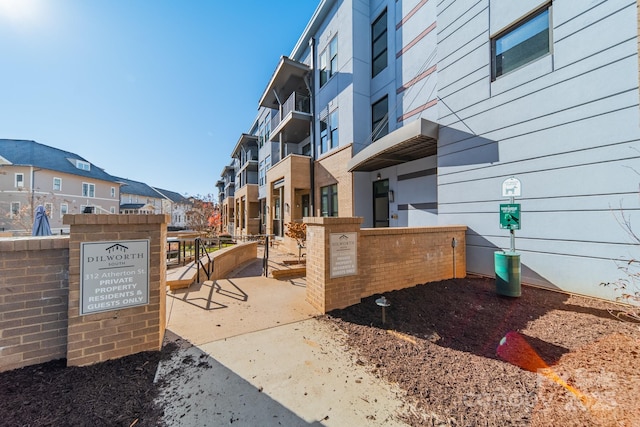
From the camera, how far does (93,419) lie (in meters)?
2.08

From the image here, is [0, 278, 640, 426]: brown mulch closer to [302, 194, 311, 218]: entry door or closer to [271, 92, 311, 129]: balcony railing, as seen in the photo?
[302, 194, 311, 218]: entry door

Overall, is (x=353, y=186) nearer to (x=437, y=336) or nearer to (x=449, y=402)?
(x=437, y=336)

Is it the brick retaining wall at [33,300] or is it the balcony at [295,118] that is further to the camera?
the balcony at [295,118]

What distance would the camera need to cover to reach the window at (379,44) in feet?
37.3

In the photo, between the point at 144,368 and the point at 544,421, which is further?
the point at 144,368

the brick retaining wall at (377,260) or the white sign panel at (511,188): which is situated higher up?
the white sign panel at (511,188)

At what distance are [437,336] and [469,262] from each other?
4.26m

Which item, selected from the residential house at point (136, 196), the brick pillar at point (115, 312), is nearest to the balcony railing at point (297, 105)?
the brick pillar at point (115, 312)

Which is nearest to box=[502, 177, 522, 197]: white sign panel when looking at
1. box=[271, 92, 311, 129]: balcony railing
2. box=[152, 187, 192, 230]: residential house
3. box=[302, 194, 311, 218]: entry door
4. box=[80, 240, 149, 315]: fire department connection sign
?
box=[80, 240, 149, 315]: fire department connection sign

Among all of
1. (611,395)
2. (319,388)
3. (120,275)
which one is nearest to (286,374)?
(319,388)

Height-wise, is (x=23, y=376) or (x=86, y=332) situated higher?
(x=86, y=332)

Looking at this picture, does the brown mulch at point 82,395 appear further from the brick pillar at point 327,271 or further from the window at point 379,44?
the window at point 379,44

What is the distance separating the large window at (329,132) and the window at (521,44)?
7.44 m

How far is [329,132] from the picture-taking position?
530 inches
